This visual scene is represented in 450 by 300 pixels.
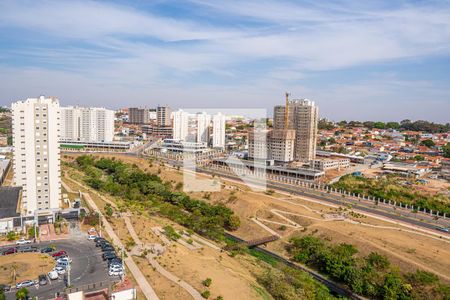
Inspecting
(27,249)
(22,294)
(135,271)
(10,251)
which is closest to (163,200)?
(27,249)

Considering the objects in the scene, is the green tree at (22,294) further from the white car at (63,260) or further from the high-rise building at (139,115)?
the high-rise building at (139,115)

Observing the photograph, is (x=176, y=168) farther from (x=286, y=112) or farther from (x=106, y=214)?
(x=106, y=214)

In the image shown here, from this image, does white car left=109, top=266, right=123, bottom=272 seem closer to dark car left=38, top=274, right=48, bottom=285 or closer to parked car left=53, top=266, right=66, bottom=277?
parked car left=53, top=266, right=66, bottom=277

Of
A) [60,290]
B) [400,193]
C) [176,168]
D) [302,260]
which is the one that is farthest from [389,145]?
[60,290]

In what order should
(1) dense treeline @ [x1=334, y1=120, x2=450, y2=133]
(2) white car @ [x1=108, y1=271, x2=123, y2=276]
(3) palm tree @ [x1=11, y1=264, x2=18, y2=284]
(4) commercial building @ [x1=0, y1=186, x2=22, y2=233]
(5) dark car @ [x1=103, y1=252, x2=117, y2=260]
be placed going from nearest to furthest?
(3) palm tree @ [x1=11, y1=264, x2=18, y2=284] → (2) white car @ [x1=108, y1=271, x2=123, y2=276] → (5) dark car @ [x1=103, y1=252, x2=117, y2=260] → (4) commercial building @ [x1=0, y1=186, x2=22, y2=233] → (1) dense treeline @ [x1=334, y1=120, x2=450, y2=133]

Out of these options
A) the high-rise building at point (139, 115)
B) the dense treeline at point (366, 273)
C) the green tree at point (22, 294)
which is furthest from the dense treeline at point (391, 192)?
the high-rise building at point (139, 115)

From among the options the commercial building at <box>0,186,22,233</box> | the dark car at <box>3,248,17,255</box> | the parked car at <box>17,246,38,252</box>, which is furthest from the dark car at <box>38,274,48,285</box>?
the commercial building at <box>0,186,22,233</box>
